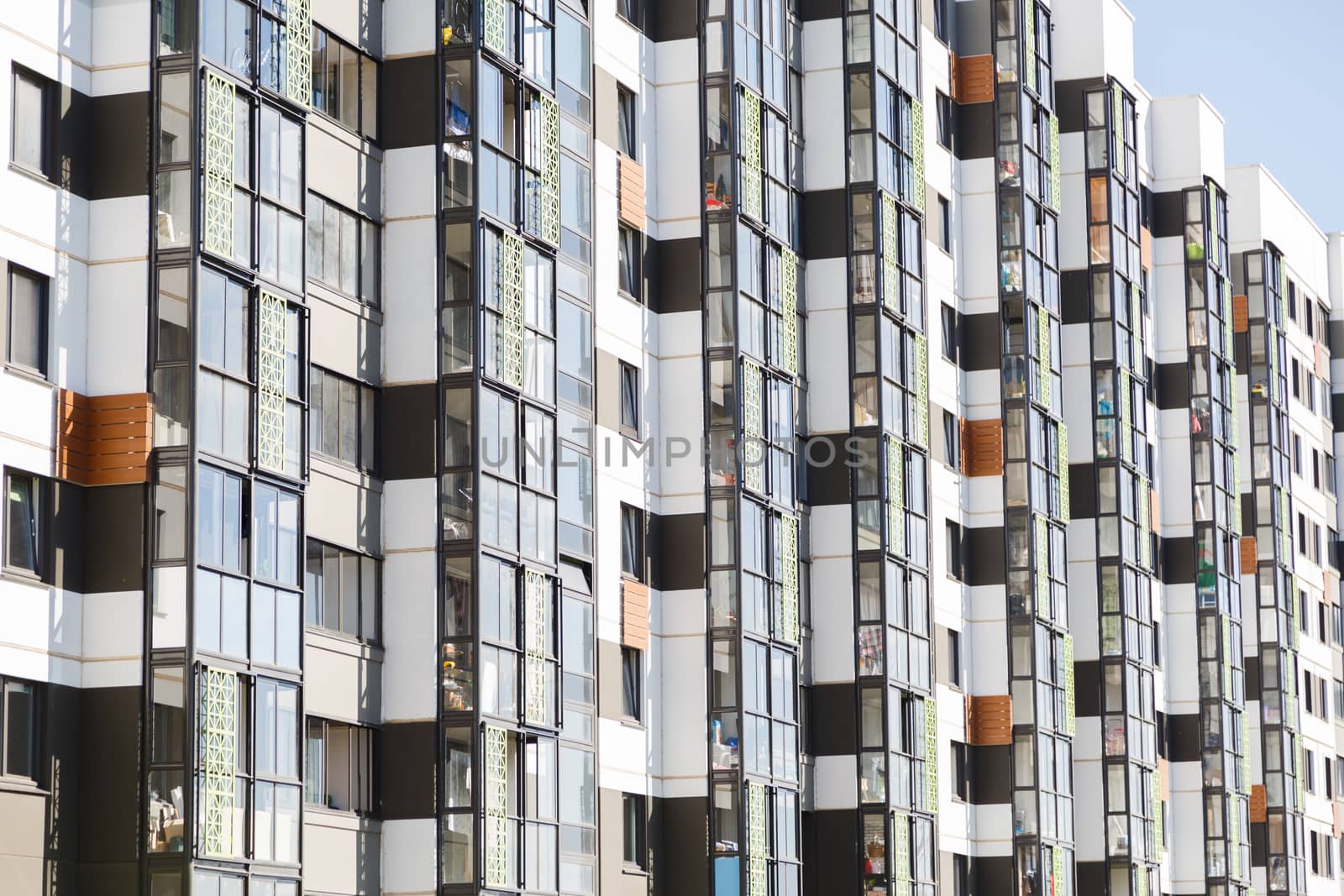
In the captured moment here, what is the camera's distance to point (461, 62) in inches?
1430

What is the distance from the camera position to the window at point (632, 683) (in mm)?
41594

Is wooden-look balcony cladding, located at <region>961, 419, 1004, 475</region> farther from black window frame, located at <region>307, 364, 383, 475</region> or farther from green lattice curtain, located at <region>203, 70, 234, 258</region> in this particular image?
green lattice curtain, located at <region>203, 70, 234, 258</region>

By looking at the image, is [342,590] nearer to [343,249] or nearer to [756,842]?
[343,249]

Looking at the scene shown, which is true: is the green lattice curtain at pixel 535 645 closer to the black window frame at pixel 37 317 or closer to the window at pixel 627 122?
the black window frame at pixel 37 317

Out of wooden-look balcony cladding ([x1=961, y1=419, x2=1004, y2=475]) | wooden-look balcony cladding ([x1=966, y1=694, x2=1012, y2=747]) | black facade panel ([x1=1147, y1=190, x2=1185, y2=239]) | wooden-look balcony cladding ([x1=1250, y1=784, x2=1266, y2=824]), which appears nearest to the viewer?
wooden-look balcony cladding ([x1=966, y1=694, x2=1012, y2=747])

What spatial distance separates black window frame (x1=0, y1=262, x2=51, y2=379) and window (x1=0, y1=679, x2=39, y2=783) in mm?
4065

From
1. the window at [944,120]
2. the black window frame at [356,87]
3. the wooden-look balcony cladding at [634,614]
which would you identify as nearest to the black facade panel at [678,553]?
the wooden-look balcony cladding at [634,614]

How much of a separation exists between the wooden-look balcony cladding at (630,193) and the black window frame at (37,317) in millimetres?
15828

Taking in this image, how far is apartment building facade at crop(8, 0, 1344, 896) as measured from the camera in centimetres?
2878

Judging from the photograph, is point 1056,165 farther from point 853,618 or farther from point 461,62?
point 461,62

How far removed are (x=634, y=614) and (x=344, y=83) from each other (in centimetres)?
1195

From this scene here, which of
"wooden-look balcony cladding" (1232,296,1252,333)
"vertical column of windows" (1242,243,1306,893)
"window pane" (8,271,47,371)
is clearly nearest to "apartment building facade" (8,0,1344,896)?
"window pane" (8,271,47,371)

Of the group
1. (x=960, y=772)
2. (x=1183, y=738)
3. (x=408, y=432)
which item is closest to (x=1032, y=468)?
(x=960, y=772)

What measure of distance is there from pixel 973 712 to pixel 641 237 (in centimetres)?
1806
